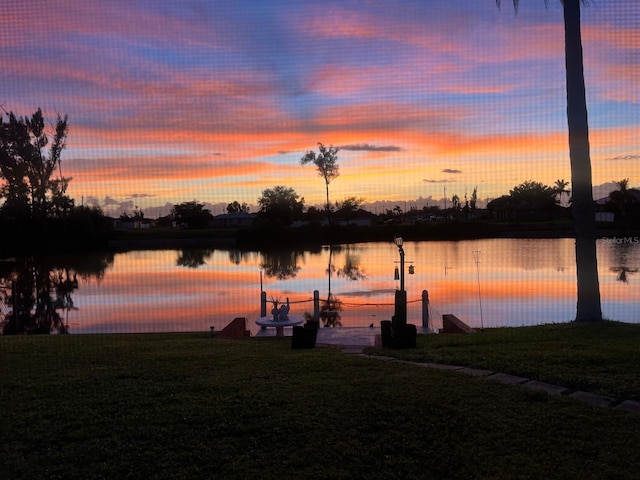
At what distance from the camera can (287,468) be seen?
8.89ft

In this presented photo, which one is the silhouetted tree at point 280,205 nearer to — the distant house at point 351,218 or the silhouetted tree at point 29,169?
the distant house at point 351,218

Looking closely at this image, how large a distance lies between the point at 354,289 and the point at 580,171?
36.2ft

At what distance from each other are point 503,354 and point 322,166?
158 ft

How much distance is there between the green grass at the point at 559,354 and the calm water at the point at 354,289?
4.38 meters

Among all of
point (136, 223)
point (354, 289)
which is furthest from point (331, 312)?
point (136, 223)

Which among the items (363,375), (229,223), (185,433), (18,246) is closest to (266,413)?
(185,433)

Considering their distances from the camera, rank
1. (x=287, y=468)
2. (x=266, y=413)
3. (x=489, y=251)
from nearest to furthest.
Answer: (x=287, y=468), (x=266, y=413), (x=489, y=251)

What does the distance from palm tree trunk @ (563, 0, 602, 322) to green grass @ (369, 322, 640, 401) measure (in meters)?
0.71

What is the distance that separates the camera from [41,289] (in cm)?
2028

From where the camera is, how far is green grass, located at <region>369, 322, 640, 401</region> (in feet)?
13.3

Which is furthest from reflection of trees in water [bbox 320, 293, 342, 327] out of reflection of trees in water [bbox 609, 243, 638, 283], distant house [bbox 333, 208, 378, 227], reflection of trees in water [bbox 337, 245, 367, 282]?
distant house [bbox 333, 208, 378, 227]

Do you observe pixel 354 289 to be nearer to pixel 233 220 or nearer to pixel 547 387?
pixel 547 387

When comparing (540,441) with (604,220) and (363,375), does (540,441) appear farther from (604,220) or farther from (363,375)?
(604,220)

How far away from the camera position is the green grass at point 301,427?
2.72m
